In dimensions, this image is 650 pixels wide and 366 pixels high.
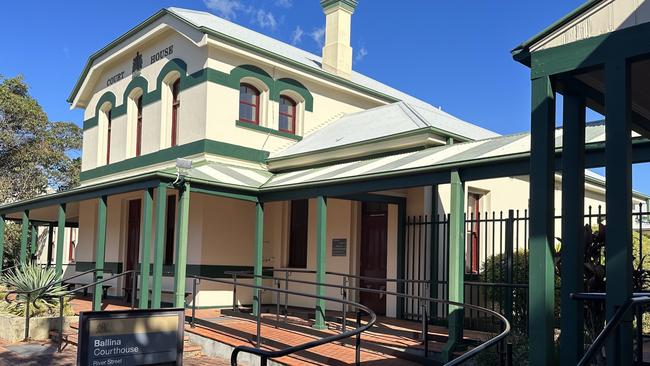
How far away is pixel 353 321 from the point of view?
38.5 ft

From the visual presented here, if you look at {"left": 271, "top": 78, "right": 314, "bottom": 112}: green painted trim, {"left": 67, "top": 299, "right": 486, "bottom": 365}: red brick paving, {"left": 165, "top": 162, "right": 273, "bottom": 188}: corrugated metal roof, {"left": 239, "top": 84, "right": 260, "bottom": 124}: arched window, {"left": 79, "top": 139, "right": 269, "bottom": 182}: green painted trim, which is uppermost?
{"left": 271, "top": 78, "right": 314, "bottom": 112}: green painted trim

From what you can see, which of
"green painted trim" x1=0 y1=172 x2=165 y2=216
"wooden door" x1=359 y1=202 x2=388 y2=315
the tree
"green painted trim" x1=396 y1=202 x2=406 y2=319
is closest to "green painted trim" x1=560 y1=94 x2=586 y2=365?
"green painted trim" x1=396 y1=202 x2=406 y2=319

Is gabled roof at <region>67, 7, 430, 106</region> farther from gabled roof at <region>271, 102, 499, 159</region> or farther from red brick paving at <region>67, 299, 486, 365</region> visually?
red brick paving at <region>67, 299, 486, 365</region>

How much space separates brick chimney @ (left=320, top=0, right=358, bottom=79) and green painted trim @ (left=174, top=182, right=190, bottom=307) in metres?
7.60

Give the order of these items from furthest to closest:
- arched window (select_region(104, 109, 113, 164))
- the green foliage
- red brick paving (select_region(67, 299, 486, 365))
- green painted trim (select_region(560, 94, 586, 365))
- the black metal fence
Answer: arched window (select_region(104, 109, 113, 164)) < the black metal fence < the green foliage < red brick paving (select_region(67, 299, 486, 365)) < green painted trim (select_region(560, 94, 586, 365))

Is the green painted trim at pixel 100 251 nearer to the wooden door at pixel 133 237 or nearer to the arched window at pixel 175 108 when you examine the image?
the arched window at pixel 175 108

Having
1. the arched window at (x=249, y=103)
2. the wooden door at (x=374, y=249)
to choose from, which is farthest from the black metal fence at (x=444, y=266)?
the arched window at (x=249, y=103)

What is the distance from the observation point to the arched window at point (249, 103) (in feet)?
49.8

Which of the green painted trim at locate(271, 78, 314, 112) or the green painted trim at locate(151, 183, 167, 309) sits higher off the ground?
the green painted trim at locate(271, 78, 314, 112)

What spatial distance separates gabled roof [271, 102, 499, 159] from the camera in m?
13.0

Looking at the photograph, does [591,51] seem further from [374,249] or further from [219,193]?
[374,249]

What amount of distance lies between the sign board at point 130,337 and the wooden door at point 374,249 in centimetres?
726

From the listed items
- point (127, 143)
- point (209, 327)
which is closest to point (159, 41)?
point (127, 143)

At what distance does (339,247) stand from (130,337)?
26.6 ft
